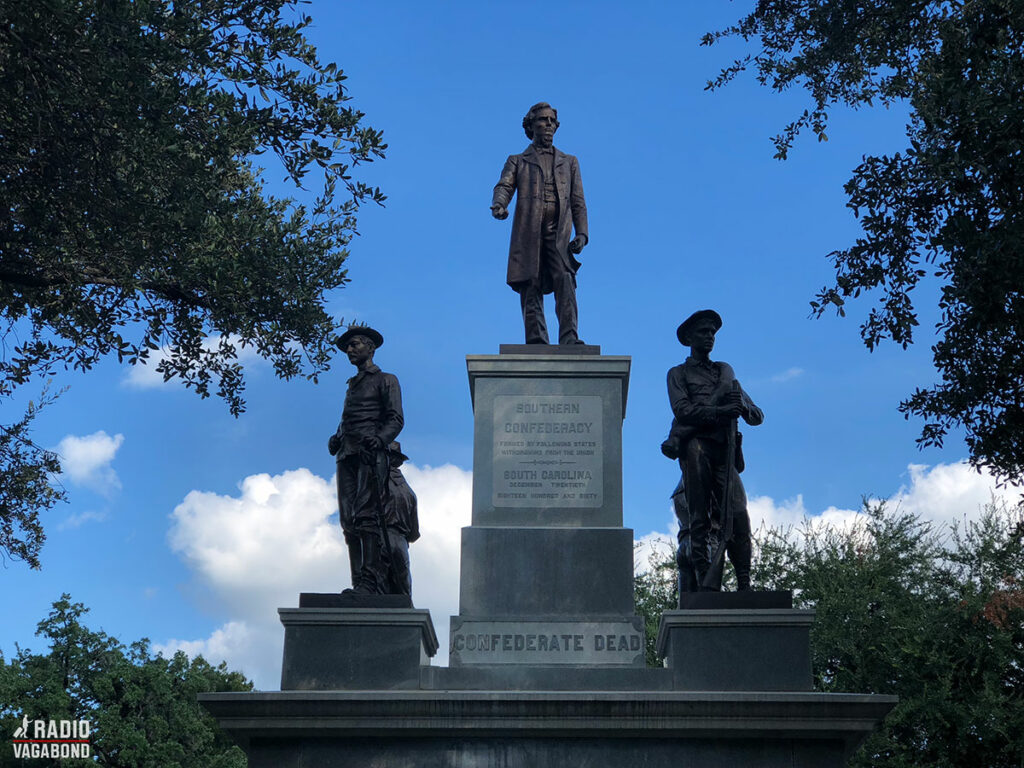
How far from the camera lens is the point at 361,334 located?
1376cm

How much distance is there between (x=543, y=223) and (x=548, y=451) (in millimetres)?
3170

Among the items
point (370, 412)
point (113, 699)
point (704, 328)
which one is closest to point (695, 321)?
point (704, 328)

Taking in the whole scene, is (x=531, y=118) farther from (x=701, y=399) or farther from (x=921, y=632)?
(x=921, y=632)

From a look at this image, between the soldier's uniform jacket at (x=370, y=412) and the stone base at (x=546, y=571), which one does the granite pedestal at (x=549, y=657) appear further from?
the soldier's uniform jacket at (x=370, y=412)

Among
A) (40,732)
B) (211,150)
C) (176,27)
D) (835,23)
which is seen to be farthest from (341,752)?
(40,732)

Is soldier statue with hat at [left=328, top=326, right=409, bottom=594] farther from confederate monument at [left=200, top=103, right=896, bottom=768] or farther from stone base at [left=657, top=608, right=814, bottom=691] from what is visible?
stone base at [left=657, top=608, right=814, bottom=691]

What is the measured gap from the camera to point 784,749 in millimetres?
11297

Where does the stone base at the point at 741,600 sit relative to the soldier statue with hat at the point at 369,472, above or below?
below

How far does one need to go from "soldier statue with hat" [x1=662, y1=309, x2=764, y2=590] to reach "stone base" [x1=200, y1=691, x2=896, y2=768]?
181cm

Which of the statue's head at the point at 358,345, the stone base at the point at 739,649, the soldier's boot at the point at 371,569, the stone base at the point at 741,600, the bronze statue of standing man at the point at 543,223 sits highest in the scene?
the bronze statue of standing man at the point at 543,223

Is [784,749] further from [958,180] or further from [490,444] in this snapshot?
[958,180]

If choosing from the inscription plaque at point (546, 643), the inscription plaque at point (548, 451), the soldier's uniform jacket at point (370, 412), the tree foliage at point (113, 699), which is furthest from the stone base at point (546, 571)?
the tree foliage at point (113, 699)

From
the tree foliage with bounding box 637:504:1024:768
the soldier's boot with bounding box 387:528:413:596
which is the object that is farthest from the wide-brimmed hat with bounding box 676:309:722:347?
the tree foliage with bounding box 637:504:1024:768

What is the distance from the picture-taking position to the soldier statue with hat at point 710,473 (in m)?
12.8
